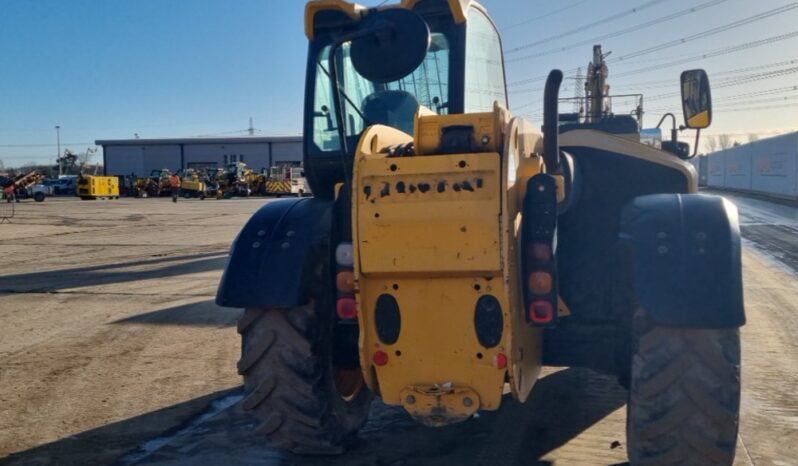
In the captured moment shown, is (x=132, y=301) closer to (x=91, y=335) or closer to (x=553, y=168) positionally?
(x=91, y=335)

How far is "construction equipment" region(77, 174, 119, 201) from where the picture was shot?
56.7 m

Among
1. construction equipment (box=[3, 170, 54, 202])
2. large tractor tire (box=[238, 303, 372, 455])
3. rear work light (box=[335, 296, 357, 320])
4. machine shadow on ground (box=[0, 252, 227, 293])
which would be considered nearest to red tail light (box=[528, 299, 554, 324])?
rear work light (box=[335, 296, 357, 320])

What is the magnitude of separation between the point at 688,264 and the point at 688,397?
63 cm

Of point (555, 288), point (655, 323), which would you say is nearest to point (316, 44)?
point (555, 288)

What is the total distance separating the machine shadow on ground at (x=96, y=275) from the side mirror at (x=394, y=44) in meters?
9.70

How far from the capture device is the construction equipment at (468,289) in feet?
12.1

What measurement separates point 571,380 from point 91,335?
5276mm

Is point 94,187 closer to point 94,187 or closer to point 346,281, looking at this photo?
point 94,187

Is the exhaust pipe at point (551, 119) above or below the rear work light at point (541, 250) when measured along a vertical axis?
above

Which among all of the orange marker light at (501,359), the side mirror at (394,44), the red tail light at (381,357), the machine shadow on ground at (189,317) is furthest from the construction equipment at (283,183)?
the orange marker light at (501,359)

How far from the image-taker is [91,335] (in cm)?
870

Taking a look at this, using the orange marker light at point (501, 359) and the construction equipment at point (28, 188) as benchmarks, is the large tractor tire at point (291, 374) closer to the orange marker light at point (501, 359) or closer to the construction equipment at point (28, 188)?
the orange marker light at point (501, 359)

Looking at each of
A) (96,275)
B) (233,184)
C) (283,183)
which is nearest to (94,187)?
(233,184)

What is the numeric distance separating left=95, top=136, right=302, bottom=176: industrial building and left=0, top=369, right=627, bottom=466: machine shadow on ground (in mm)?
74337
